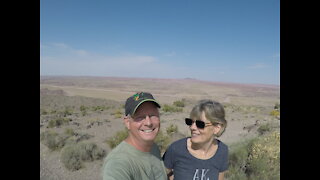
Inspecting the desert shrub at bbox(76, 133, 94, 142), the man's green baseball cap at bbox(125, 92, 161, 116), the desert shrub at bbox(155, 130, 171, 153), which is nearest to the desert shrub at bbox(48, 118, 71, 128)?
the desert shrub at bbox(76, 133, 94, 142)

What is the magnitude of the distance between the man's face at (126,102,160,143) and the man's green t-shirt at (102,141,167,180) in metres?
0.12

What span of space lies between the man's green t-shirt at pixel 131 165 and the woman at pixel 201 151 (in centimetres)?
30

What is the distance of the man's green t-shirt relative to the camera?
6.12 feet

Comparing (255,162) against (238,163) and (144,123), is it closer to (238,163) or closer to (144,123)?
(238,163)

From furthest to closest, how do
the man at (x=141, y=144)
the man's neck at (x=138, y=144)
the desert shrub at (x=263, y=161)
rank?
the desert shrub at (x=263, y=161), the man's neck at (x=138, y=144), the man at (x=141, y=144)

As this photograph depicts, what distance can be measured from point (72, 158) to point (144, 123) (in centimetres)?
612

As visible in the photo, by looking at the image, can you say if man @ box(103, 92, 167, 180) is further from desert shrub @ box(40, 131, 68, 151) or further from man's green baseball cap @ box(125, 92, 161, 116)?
desert shrub @ box(40, 131, 68, 151)

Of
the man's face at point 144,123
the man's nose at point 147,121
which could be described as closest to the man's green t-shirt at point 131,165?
the man's face at point 144,123

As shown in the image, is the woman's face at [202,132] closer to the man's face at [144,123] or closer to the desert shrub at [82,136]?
the man's face at [144,123]

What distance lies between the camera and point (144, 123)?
2225 mm

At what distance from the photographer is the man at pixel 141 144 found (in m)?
2.01
